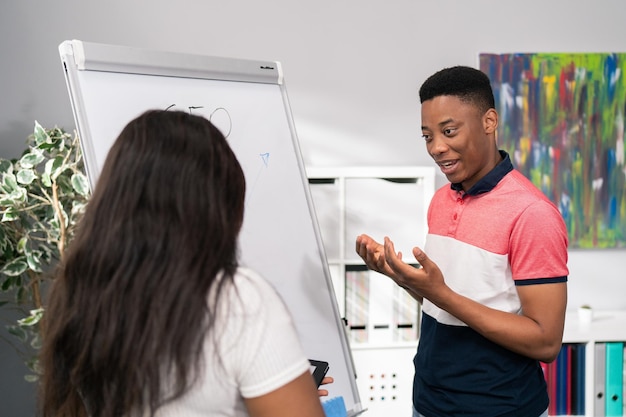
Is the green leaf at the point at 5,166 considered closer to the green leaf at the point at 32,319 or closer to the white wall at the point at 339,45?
the white wall at the point at 339,45

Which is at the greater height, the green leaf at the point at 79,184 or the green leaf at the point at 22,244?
the green leaf at the point at 79,184

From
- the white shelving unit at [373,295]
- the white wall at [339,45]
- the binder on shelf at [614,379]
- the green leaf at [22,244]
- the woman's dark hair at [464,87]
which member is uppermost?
the white wall at [339,45]

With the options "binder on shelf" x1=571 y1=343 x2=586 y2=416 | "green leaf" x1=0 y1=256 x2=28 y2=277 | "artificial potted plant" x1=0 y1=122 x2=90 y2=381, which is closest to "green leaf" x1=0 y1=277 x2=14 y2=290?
"artificial potted plant" x1=0 y1=122 x2=90 y2=381

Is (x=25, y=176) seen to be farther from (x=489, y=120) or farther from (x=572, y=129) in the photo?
(x=572, y=129)

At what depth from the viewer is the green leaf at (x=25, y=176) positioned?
195 centimetres

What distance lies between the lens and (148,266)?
76cm

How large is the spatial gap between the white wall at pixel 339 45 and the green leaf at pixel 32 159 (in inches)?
19.3

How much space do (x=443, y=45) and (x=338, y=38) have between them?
17.6 inches

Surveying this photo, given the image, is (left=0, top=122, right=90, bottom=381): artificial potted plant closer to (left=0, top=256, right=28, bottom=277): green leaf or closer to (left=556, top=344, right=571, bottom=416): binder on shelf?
(left=0, top=256, right=28, bottom=277): green leaf

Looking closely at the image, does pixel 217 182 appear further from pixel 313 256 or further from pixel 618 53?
pixel 618 53

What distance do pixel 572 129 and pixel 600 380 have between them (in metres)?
1.05

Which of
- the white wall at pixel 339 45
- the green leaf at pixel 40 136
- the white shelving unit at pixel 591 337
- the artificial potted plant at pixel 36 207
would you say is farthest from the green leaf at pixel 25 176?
the white shelving unit at pixel 591 337

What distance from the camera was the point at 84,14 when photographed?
240 centimetres

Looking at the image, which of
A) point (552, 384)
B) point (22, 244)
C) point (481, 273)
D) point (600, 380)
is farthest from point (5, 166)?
point (600, 380)
